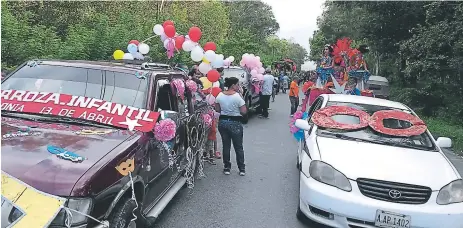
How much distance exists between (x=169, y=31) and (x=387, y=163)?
5444 mm

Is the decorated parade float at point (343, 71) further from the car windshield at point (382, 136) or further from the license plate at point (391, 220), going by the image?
the license plate at point (391, 220)

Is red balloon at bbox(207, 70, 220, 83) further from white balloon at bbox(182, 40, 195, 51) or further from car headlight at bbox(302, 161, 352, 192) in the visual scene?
car headlight at bbox(302, 161, 352, 192)

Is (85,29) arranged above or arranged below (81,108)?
A: above

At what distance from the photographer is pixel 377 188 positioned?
4.54 meters

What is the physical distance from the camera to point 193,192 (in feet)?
20.7

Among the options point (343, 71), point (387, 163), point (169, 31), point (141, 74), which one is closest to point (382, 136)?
point (387, 163)

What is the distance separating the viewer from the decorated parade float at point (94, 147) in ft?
9.37

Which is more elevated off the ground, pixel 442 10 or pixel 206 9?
pixel 206 9

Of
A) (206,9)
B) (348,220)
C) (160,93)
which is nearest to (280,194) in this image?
(348,220)

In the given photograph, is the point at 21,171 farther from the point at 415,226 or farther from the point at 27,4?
the point at 27,4

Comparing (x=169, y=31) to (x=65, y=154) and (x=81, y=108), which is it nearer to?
(x=81, y=108)

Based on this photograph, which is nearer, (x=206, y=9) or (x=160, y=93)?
(x=160, y=93)

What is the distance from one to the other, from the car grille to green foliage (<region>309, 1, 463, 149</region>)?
752cm

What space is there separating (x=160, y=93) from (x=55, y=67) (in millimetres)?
1163
